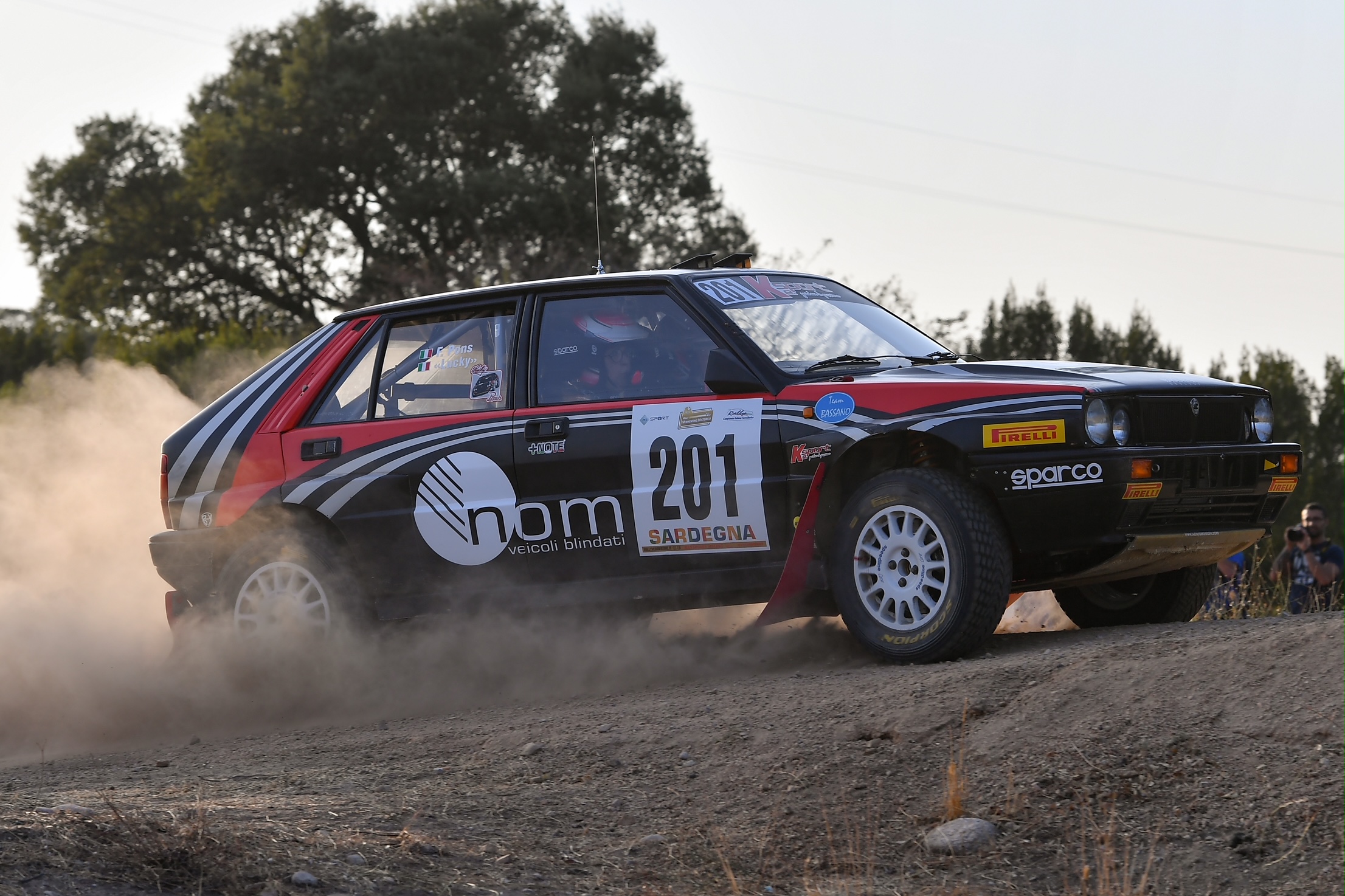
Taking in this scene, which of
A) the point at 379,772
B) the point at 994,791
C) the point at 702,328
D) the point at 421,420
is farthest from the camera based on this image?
the point at 421,420

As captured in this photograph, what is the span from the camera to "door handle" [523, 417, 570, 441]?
6230 millimetres

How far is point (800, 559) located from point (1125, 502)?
128 cm

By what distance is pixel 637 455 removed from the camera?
20.0ft

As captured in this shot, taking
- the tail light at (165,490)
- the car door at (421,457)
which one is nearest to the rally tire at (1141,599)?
the car door at (421,457)

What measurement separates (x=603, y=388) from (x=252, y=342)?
88.5 ft

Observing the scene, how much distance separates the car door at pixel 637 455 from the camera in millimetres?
5953

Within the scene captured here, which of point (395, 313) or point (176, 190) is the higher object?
point (176, 190)

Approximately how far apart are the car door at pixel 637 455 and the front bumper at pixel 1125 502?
0.97 metres

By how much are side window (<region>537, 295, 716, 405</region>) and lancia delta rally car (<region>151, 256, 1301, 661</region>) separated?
0.01 metres

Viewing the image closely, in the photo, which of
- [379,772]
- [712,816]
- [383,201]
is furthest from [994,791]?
[383,201]

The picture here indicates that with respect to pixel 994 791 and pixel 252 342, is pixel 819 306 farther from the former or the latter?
pixel 252 342

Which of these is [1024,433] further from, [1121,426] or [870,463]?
[870,463]

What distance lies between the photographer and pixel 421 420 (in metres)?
6.62

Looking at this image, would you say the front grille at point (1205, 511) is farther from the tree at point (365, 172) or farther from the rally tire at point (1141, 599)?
the tree at point (365, 172)
